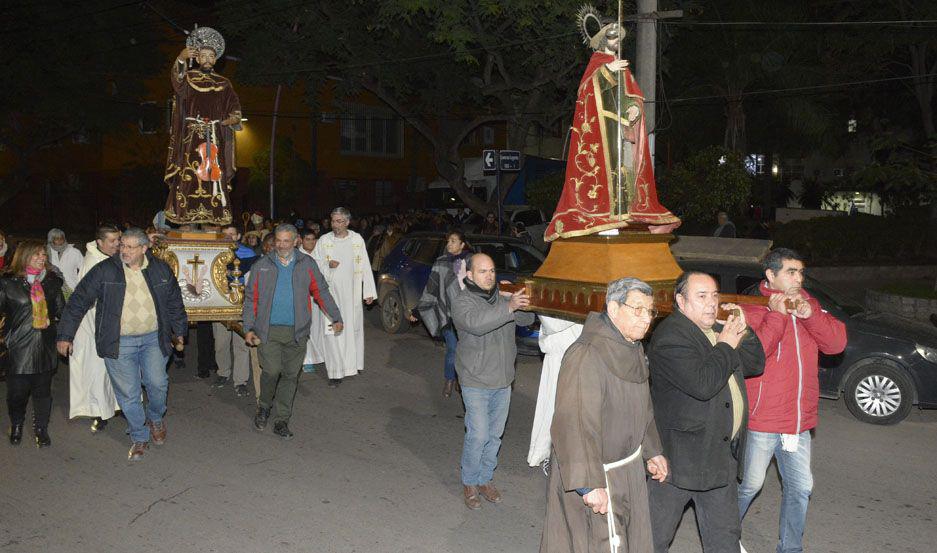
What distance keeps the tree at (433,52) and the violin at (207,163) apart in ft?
37.2

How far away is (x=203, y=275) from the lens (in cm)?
952

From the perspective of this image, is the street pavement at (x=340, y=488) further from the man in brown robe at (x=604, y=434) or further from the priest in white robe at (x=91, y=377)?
the man in brown robe at (x=604, y=434)

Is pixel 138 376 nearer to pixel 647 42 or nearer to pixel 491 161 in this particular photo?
pixel 647 42

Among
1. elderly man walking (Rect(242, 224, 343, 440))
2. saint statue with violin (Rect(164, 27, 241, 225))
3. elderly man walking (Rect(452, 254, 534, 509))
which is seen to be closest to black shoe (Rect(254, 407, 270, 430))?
elderly man walking (Rect(242, 224, 343, 440))

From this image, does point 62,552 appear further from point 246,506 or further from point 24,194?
point 24,194

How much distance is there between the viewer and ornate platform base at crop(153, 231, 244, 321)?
30.9 ft

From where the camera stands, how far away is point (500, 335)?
6.24m

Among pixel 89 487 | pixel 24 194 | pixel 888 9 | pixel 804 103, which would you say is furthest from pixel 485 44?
pixel 24 194

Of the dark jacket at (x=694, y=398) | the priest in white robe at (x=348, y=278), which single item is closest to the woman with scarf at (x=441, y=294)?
the priest in white robe at (x=348, y=278)

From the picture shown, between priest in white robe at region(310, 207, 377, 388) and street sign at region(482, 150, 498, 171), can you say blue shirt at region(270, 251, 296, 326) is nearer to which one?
priest in white robe at region(310, 207, 377, 388)

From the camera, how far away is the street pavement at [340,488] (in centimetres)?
575

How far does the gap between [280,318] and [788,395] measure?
4.79 meters

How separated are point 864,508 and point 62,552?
5.47 m

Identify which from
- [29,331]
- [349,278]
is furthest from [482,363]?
[349,278]
